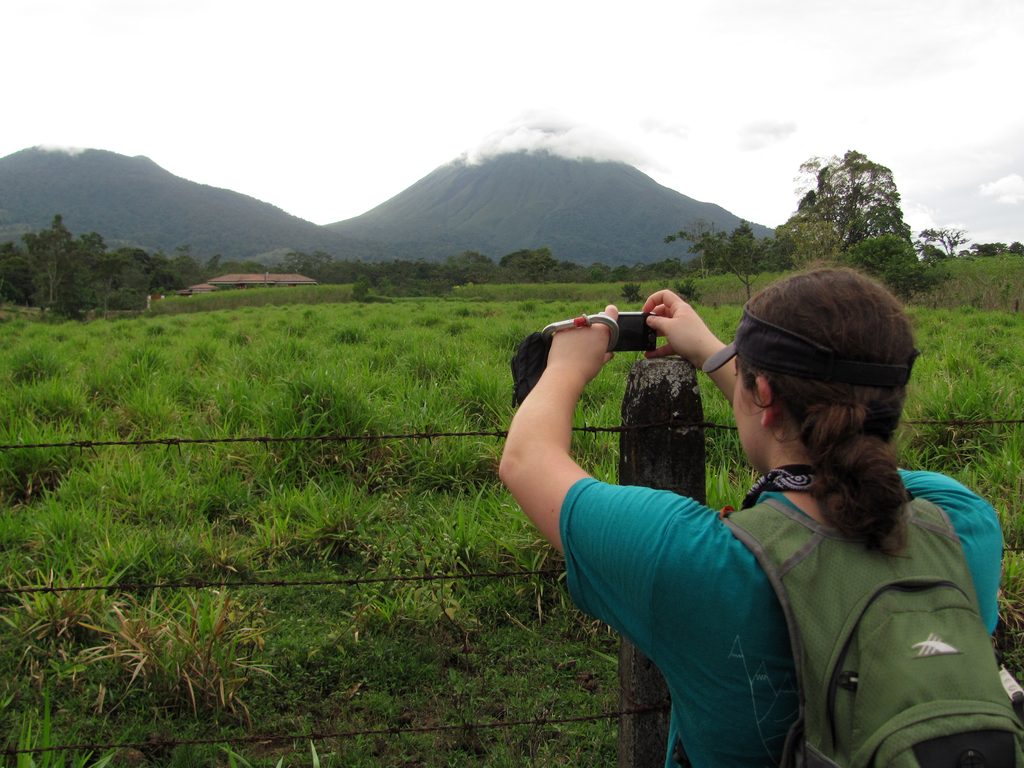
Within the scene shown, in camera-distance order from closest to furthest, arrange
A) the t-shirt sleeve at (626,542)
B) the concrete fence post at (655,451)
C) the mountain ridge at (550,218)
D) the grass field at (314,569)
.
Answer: the t-shirt sleeve at (626,542), the concrete fence post at (655,451), the grass field at (314,569), the mountain ridge at (550,218)

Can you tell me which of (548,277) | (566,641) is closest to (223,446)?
(566,641)

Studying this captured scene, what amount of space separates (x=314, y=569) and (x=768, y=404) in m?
2.89

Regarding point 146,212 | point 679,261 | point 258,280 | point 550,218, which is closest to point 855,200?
point 679,261

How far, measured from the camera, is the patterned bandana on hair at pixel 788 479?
0.93m

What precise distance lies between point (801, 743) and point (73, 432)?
17.2ft

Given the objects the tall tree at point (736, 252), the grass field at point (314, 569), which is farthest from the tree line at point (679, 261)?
the grass field at point (314, 569)

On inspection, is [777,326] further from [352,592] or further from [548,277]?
[548,277]

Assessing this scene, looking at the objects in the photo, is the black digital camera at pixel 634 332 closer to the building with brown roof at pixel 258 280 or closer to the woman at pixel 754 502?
the woman at pixel 754 502

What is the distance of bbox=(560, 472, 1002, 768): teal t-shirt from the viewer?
88 cm

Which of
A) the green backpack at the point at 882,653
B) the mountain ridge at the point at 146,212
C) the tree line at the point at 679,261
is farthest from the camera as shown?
the mountain ridge at the point at 146,212

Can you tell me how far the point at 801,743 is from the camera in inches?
34.3

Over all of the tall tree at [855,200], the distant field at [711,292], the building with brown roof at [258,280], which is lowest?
the distant field at [711,292]

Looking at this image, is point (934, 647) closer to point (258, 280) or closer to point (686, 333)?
point (686, 333)

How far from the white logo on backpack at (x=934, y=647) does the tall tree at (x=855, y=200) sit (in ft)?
140
